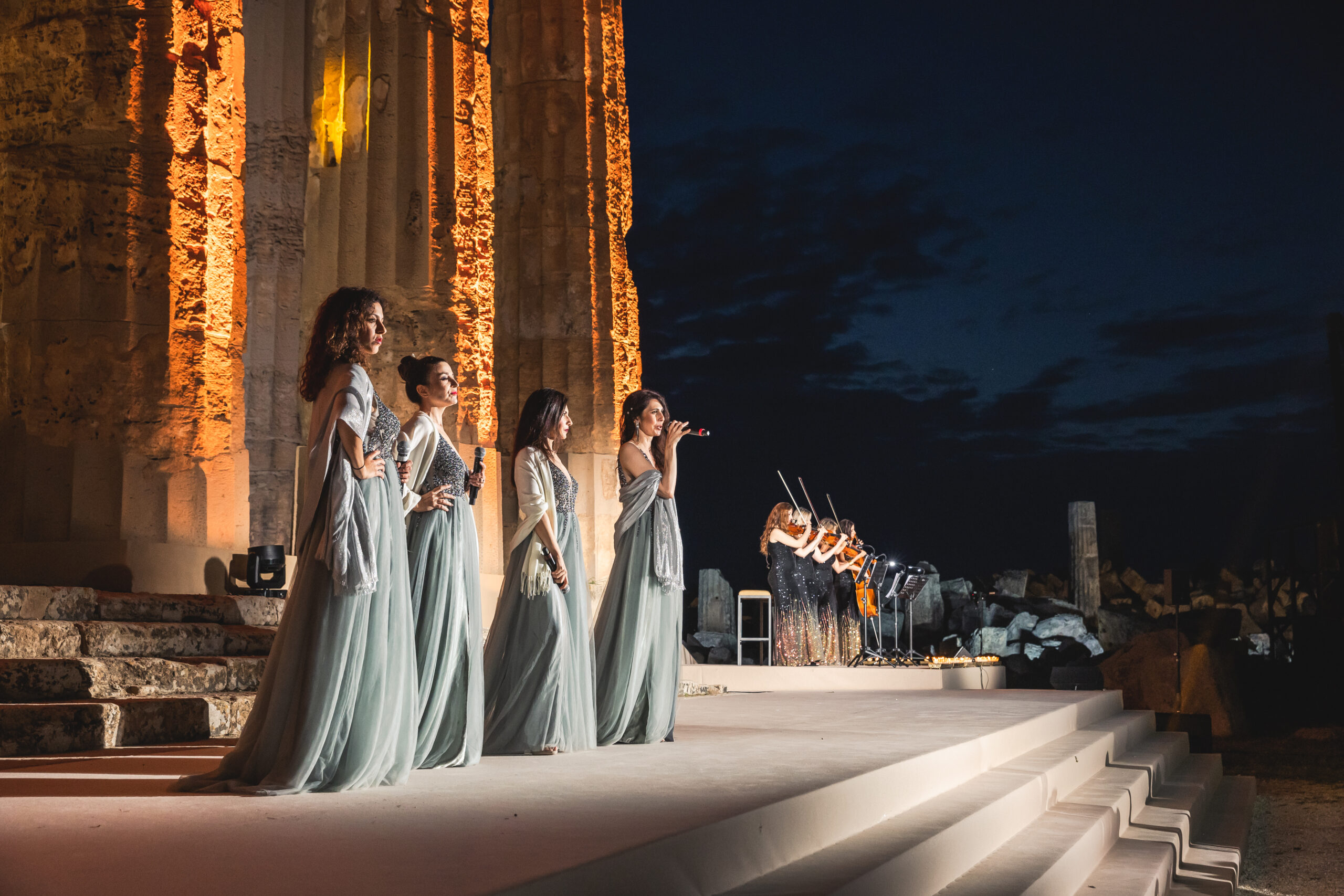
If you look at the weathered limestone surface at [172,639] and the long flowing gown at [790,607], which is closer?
the weathered limestone surface at [172,639]

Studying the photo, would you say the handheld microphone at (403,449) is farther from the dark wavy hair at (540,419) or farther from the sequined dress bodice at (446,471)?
the dark wavy hair at (540,419)

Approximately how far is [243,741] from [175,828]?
938 millimetres

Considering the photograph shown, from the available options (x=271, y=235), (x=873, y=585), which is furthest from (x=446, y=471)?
(x=873, y=585)

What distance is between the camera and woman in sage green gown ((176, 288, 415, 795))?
4.01 meters

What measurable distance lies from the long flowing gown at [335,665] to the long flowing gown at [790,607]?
35.4 ft

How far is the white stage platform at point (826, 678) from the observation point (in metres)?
12.5

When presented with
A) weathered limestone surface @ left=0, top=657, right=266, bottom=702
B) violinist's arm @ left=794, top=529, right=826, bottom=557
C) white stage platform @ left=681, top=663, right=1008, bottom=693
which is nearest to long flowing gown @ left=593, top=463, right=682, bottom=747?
weathered limestone surface @ left=0, top=657, right=266, bottom=702

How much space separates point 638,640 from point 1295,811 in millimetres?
6372

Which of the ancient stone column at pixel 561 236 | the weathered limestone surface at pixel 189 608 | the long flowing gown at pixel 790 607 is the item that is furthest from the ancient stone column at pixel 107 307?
the long flowing gown at pixel 790 607

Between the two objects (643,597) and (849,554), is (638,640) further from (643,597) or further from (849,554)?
(849,554)

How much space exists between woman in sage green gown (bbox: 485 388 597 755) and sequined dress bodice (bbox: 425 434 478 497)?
1.58ft

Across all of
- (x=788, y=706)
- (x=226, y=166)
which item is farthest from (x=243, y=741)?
(x=226, y=166)

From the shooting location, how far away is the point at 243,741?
4094mm

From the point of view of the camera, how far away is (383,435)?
4.45 meters
